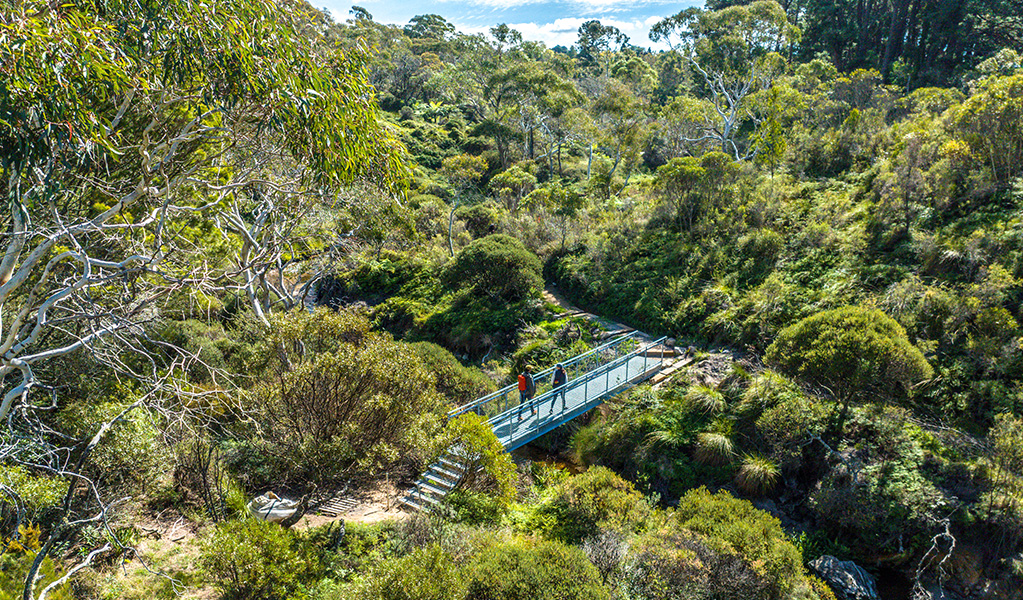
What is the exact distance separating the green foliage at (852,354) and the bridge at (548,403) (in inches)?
157

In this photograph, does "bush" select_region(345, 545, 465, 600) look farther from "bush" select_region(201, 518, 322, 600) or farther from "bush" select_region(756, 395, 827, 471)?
"bush" select_region(756, 395, 827, 471)

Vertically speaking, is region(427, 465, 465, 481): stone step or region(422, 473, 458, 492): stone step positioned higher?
region(427, 465, 465, 481): stone step

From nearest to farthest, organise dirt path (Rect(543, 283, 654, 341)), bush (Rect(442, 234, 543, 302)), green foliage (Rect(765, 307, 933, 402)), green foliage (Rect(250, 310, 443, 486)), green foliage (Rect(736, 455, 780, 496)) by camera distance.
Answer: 1. green foliage (Rect(250, 310, 443, 486))
2. green foliage (Rect(765, 307, 933, 402))
3. green foliage (Rect(736, 455, 780, 496))
4. dirt path (Rect(543, 283, 654, 341))
5. bush (Rect(442, 234, 543, 302))

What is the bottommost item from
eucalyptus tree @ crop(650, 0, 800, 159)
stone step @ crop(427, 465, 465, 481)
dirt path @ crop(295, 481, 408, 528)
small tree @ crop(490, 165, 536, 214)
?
dirt path @ crop(295, 481, 408, 528)

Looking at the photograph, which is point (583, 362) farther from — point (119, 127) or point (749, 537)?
point (119, 127)

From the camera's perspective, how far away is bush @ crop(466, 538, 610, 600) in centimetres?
559

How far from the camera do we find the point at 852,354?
10117 millimetres

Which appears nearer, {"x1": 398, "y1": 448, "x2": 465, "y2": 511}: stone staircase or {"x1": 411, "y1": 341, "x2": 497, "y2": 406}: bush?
{"x1": 398, "y1": 448, "x2": 465, "y2": 511}: stone staircase

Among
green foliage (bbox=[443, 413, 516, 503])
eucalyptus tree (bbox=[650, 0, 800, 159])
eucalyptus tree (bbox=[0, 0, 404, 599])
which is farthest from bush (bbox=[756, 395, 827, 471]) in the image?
eucalyptus tree (bbox=[650, 0, 800, 159])

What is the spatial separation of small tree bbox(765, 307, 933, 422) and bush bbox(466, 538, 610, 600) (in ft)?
23.0

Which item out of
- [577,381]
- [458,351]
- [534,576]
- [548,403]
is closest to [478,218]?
[458,351]

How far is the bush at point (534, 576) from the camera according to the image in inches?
220

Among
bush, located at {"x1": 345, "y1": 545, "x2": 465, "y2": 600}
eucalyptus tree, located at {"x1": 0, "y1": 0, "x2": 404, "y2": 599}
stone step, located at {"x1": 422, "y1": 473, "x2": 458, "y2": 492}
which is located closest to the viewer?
eucalyptus tree, located at {"x1": 0, "y1": 0, "x2": 404, "y2": 599}

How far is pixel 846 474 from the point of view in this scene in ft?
34.1
